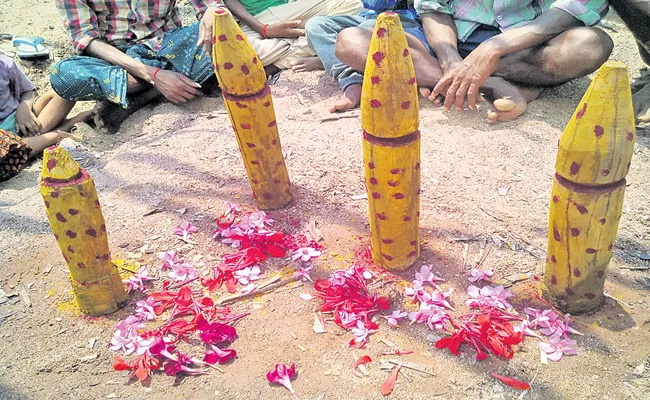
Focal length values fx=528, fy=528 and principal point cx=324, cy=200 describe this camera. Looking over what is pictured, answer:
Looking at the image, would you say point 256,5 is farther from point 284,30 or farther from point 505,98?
point 505,98

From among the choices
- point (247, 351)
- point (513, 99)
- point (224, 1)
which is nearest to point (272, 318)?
point (247, 351)

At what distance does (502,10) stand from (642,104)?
1078 mm

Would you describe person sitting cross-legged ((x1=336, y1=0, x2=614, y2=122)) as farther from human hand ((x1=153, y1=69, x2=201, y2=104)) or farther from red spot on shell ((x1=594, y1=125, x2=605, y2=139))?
red spot on shell ((x1=594, y1=125, x2=605, y2=139))

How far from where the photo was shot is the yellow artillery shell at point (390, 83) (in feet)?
5.82

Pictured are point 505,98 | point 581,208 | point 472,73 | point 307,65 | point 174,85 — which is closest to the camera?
point 581,208

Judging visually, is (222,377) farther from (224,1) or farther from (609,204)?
(224,1)

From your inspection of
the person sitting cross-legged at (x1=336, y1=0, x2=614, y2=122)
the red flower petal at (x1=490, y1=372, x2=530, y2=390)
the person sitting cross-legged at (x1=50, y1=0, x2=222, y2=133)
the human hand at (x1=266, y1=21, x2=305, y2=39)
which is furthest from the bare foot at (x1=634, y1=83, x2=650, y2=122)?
the person sitting cross-legged at (x1=50, y1=0, x2=222, y2=133)

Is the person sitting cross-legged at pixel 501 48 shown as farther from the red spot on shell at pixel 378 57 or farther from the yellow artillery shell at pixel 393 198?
the red spot on shell at pixel 378 57

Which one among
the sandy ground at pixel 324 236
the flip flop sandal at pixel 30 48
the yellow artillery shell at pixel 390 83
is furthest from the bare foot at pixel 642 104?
the flip flop sandal at pixel 30 48


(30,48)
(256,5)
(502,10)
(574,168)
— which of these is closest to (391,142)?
(574,168)

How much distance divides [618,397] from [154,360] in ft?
5.16

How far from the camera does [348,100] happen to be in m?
3.73

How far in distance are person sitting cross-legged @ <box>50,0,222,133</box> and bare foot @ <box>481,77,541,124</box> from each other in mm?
2135

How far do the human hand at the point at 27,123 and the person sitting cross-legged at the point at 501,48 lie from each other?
8.65ft
